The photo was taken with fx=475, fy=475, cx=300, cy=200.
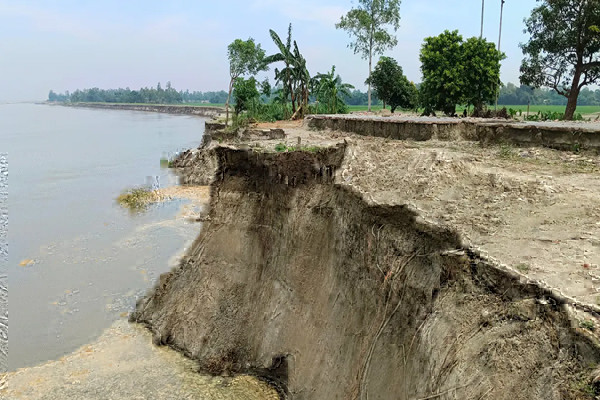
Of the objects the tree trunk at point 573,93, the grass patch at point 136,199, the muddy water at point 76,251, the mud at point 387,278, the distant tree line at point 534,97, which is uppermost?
the distant tree line at point 534,97

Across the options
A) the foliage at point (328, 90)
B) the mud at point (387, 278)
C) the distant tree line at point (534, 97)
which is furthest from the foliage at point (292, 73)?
the distant tree line at point (534, 97)

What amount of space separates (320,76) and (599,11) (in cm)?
1815

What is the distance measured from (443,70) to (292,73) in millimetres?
10643

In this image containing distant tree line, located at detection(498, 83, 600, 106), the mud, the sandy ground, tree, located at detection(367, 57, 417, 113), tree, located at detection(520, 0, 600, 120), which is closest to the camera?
the mud

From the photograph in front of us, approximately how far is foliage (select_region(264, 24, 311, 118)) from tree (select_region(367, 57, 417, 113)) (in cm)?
1097

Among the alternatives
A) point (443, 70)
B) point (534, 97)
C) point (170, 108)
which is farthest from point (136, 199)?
point (170, 108)

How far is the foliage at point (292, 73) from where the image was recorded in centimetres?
3369

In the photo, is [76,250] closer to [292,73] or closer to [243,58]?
[292,73]

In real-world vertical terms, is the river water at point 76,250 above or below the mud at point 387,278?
below

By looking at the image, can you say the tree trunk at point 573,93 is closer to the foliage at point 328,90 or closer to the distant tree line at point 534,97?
the foliage at point 328,90

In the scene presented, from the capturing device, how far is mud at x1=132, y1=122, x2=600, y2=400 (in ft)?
18.1

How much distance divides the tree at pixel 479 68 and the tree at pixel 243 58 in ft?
69.5

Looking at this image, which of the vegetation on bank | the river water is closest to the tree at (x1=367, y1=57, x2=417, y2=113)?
the river water

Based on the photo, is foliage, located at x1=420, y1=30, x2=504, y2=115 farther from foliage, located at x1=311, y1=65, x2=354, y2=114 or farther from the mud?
the mud
